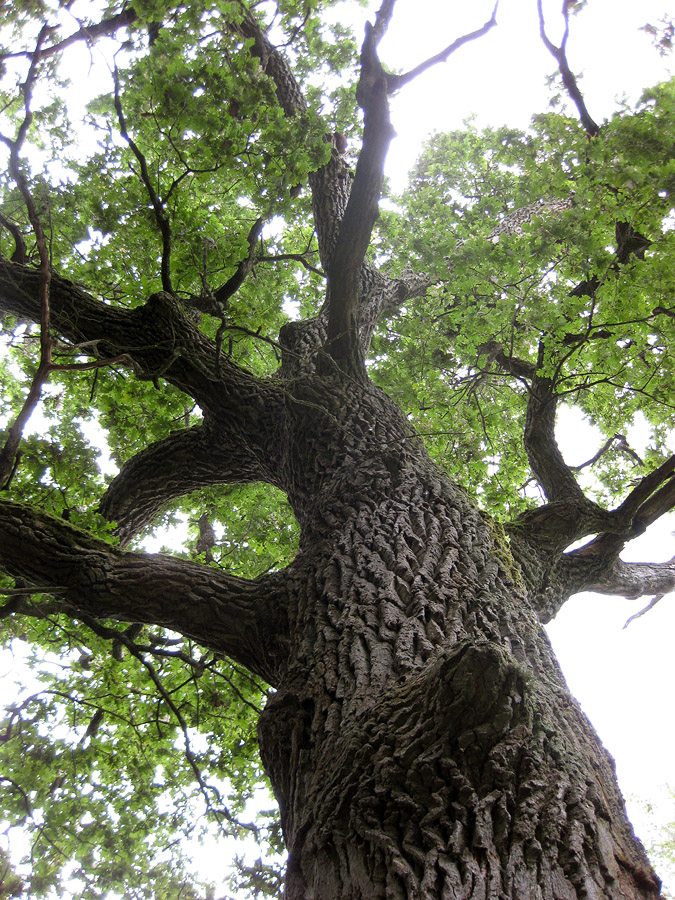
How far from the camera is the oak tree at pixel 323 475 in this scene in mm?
1796

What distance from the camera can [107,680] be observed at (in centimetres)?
574

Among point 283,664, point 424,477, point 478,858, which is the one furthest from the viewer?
point 424,477

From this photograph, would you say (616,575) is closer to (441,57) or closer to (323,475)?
(323,475)

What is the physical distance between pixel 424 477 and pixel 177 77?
3.58 metres

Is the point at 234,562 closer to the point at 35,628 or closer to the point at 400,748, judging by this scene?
the point at 35,628

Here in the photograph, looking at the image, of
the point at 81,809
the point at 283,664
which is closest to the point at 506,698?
the point at 283,664

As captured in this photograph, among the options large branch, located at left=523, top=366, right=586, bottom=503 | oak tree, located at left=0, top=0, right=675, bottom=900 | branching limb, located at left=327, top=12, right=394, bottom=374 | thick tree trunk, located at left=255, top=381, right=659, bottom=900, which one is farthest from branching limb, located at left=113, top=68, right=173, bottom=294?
large branch, located at left=523, top=366, right=586, bottom=503

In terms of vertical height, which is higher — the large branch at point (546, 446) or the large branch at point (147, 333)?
the large branch at point (147, 333)

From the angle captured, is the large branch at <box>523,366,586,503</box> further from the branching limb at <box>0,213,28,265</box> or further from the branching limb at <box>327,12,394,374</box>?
the branching limb at <box>0,213,28,265</box>

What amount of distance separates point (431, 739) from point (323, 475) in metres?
2.22

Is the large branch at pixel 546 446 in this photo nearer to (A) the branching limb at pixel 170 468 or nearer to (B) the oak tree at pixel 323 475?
(B) the oak tree at pixel 323 475

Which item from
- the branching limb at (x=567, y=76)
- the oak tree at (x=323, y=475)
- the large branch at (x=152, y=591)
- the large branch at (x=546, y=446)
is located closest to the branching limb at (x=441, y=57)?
the oak tree at (x=323, y=475)

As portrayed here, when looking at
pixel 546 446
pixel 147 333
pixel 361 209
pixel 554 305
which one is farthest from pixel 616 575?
pixel 147 333

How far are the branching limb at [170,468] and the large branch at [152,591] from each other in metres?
1.50
